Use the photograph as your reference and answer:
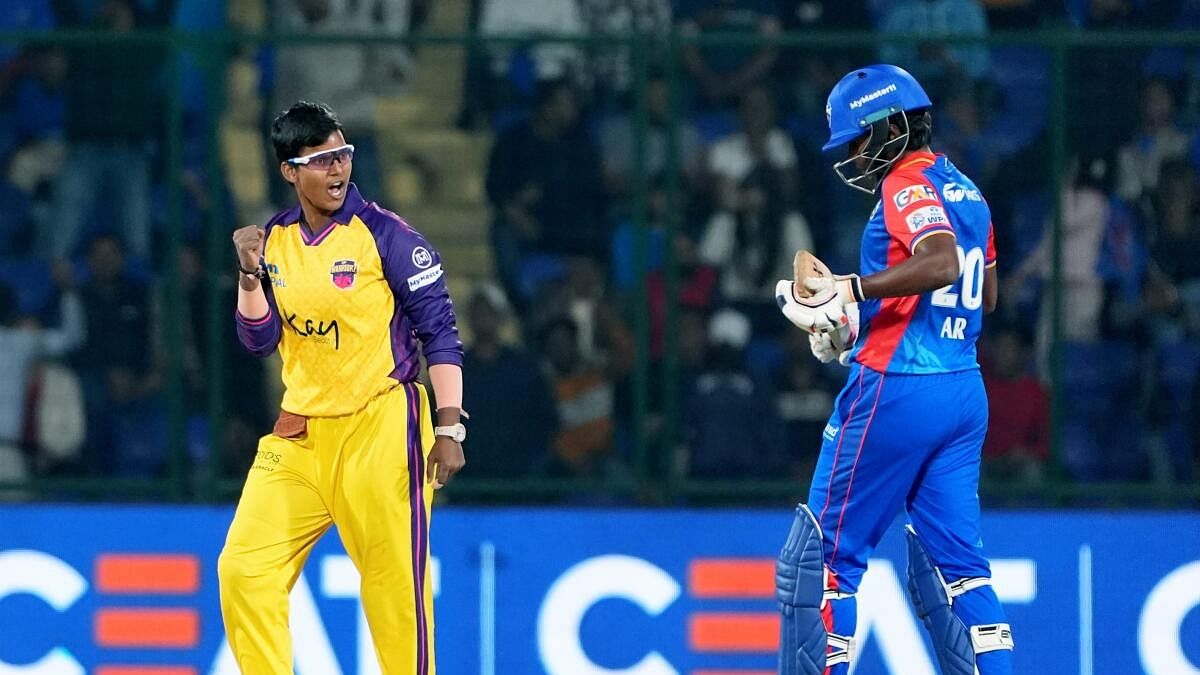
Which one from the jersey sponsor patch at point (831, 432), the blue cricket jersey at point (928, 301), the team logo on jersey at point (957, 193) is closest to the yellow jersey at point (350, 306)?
Answer: the jersey sponsor patch at point (831, 432)

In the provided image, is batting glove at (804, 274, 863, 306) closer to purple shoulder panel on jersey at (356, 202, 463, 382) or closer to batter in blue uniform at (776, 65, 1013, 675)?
batter in blue uniform at (776, 65, 1013, 675)

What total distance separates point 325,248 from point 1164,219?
3.55 m

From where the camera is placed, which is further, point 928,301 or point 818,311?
point 928,301

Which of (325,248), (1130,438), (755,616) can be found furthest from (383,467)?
(1130,438)

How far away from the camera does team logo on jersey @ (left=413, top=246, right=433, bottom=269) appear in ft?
22.1

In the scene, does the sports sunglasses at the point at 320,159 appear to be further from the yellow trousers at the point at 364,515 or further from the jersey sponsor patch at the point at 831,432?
the jersey sponsor patch at the point at 831,432

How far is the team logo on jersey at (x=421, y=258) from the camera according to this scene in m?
6.74

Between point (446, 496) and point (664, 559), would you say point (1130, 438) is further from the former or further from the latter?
point (446, 496)

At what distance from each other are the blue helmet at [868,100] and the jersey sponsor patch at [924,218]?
0.34m

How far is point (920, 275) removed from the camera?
6473 millimetres

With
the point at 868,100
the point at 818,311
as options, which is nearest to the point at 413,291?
the point at 818,311

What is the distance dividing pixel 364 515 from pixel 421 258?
0.81 metres

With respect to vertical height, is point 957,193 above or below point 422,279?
above

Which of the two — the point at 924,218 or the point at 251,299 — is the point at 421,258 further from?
the point at 924,218
